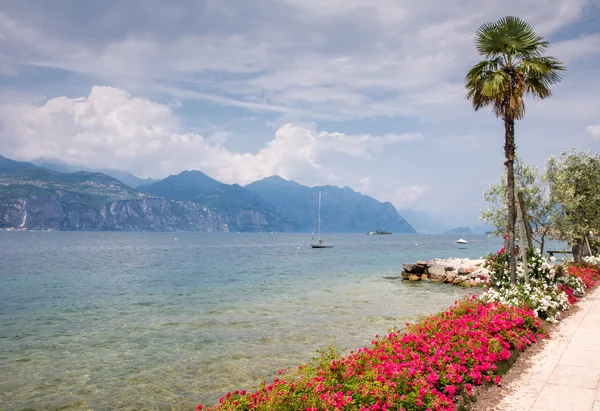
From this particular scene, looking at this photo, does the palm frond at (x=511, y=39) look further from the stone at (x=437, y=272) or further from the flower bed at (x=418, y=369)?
the stone at (x=437, y=272)

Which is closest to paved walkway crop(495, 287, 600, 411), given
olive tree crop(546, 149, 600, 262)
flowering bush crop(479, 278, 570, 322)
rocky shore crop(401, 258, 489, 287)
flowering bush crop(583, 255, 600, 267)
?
flowering bush crop(479, 278, 570, 322)

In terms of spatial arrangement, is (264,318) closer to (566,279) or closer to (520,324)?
(520,324)

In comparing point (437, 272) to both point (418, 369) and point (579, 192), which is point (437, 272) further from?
point (418, 369)

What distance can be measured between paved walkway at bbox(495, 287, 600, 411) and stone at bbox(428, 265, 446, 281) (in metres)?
32.0

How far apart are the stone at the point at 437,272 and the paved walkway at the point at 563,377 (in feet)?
105

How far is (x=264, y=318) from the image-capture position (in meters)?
26.2

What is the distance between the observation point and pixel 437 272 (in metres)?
48.4

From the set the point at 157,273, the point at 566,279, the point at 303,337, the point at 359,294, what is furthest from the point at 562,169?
the point at 157,273

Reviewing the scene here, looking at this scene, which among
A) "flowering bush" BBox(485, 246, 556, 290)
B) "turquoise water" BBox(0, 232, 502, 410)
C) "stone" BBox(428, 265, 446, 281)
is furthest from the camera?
"stone" BBox(428, 265, 446, 281)

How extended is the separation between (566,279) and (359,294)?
55.4 feet

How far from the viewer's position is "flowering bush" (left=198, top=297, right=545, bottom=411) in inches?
340

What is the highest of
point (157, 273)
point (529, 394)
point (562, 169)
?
point (562, 169)

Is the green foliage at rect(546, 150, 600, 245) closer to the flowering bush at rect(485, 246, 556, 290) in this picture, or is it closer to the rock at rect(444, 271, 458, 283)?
the flowering bush at rect(485, 246, 556, 290)

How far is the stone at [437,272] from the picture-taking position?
4766 centimetres
